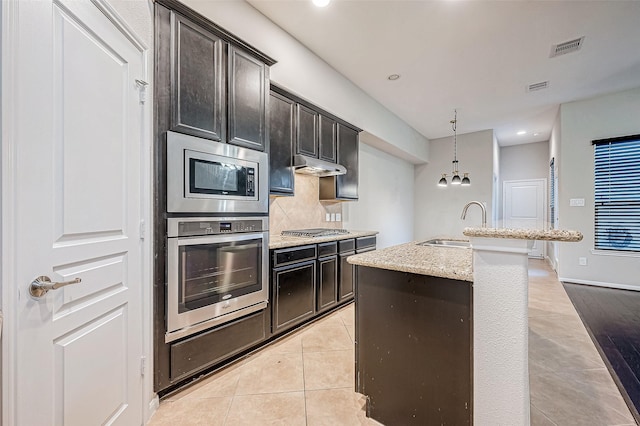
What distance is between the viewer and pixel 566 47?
2.97m

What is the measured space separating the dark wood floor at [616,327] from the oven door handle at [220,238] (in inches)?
104

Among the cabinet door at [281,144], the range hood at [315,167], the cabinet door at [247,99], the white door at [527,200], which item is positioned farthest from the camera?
the white door at [527,200]

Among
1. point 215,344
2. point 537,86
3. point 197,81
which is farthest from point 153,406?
point 537,86

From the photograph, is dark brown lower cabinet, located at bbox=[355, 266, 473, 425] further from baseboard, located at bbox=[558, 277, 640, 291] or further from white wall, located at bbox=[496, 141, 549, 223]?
white wall, located at bbox=[496, 141, 549, 223]

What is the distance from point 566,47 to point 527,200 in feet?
17.0

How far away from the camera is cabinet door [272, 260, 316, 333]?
2.40m

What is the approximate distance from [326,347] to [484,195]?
17.6 ft

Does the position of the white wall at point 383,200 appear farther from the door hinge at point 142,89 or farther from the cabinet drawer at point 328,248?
the door hinge at point 142,89

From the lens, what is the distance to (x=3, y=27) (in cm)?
83

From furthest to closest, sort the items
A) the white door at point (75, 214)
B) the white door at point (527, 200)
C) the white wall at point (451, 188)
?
the white door at point (527, 200), the white wall at point (451, 188), the white door at point (75, 214)

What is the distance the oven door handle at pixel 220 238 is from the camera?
1.75 meters

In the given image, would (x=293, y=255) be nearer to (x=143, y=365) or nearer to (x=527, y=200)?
(x=143, y=365)

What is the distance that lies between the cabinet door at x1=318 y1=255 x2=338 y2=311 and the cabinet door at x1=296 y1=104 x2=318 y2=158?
1234 millimetres

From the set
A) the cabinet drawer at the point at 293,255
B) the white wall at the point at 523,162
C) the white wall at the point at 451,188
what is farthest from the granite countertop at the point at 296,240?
the white wall at the point at 523,162
